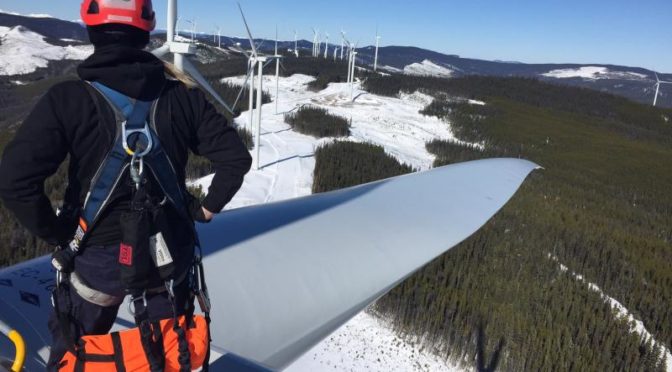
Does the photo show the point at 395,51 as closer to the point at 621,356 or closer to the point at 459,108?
the point at 459,108

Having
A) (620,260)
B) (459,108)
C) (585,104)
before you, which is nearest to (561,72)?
(585,104)

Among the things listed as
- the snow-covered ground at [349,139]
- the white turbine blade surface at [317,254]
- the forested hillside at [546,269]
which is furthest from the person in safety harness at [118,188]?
the forested hillside at [546,269]

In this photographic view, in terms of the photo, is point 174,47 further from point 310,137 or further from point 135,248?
point 310,137

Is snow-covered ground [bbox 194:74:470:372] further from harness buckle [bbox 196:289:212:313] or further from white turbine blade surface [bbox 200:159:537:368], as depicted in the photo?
harness buckle [bbox 196:289:212:313]

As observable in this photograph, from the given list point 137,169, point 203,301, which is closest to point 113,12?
point 137,169

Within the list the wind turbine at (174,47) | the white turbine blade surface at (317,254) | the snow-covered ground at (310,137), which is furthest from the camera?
the snow-covered ground at (310,137)

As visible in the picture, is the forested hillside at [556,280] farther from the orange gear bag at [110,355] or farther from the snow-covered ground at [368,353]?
the orange gear bag at [110,355]

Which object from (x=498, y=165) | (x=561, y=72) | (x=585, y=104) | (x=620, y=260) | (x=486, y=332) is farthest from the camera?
(x=561, y=72)
